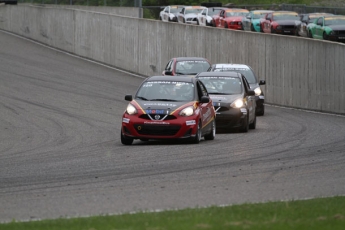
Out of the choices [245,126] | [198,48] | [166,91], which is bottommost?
[245,126]

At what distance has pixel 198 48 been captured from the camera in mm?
38000

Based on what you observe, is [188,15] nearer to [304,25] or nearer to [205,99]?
[304,25]

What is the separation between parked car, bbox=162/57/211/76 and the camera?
96.5ft

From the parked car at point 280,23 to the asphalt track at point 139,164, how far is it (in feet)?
54.8

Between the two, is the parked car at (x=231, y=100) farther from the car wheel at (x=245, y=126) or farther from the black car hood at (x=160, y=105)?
the black car hood at (x=160, y=105)

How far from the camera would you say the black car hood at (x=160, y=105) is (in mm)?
18203

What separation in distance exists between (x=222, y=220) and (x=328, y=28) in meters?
32.7

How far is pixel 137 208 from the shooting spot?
10258 millimetres

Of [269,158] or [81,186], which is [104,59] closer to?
[269,158]

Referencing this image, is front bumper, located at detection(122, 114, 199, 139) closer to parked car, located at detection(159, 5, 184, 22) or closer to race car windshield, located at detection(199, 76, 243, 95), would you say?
race car windshield, located at detection(199, 76, 243, 95)

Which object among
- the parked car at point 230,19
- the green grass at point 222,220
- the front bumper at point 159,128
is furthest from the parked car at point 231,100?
the parked car at point 230,19

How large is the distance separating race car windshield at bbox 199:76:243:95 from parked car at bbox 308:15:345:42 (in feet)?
59.1

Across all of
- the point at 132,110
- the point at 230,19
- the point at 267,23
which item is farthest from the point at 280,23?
the point at 132,110

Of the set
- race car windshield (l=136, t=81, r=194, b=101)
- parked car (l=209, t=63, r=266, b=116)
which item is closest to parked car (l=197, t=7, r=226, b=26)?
parked car (l=209, t=63, r=266, b=116)
